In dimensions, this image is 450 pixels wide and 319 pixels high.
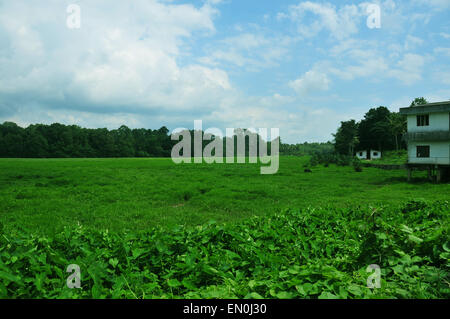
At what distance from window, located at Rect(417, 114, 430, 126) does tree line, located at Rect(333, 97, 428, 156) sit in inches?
1460

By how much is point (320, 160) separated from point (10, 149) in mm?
57750

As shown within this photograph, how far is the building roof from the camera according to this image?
24.0m

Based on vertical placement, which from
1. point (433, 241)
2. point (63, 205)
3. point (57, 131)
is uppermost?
point (57, 131)

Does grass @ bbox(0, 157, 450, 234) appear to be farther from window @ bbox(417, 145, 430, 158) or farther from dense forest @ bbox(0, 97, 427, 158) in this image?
dense forest @ bbox(0, 97, 427, 158)

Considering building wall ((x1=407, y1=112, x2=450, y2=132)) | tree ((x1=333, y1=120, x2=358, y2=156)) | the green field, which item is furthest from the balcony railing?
tree ((x1=333, y1=120, x2=358, y2=156))

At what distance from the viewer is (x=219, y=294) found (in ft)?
9.18

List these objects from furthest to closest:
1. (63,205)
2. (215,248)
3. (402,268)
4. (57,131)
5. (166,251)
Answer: (57,131) → (63,205) → (215,248) → (166,251) → (402,268)

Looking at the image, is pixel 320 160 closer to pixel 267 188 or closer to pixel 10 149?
pixel 267 188

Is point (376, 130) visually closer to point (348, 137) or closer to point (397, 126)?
point (397, 126)

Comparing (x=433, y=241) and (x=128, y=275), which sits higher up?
(x=433, y=241)

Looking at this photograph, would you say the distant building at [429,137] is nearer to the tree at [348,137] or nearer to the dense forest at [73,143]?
the tree at [348,137]

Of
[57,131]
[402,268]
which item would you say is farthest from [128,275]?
[57,131]

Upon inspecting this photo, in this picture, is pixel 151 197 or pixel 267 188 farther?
pixel 267 188

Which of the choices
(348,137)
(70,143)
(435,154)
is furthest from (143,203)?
(70,143)
